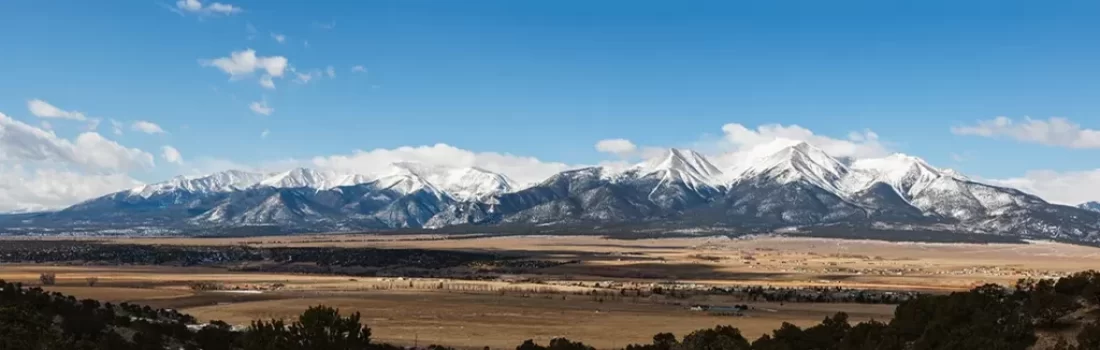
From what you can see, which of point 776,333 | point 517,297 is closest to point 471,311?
point 517,297

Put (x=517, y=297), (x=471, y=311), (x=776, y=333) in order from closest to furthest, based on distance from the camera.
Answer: (x=776, y=333) → (x=471, y=311) → (x=517, y=297)

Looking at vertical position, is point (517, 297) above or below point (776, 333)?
above

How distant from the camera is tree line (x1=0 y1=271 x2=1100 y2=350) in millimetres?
23578

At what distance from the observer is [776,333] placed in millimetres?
31953

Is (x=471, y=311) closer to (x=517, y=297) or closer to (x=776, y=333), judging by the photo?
(x=517, y=297)

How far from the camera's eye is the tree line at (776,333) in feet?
77.4

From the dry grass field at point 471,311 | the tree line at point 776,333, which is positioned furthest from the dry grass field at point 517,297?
the tree line at point 776,333

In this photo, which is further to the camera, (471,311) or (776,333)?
(471,311)

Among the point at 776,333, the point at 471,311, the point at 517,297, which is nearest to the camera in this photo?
the point at 776,333

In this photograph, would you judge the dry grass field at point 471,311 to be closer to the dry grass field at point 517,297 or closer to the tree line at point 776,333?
the dry grass field at point 517,297

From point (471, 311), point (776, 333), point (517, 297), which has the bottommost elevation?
point (471, 311)

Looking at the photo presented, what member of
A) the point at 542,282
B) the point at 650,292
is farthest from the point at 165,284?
the point at 650,292

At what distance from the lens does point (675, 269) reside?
11969 cm

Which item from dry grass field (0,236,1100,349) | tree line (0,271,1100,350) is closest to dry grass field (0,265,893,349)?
dry grass field (0,236,1100,349)
